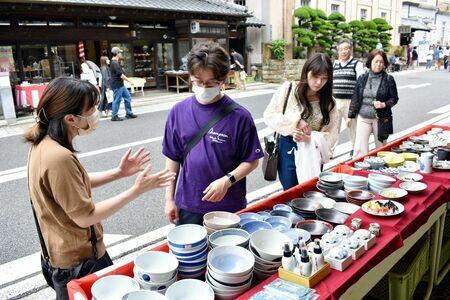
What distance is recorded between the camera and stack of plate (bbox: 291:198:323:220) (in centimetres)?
259

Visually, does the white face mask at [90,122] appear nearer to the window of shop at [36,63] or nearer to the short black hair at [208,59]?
the short black hair at [208,59]

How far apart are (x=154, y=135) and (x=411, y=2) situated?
1532 inches

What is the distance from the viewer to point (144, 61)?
17.9 metres

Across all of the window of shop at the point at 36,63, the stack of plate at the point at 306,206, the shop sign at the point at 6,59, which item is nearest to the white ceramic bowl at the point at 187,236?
the stack of plate at the point at 306,206

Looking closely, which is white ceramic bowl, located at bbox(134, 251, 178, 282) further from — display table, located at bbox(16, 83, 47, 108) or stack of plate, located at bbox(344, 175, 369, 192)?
display table, located at bbox(16, 83, 47, 108)

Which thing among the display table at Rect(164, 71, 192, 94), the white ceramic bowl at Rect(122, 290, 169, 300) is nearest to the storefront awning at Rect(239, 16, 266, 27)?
the display table at Rect(164, 71, 192, 94)

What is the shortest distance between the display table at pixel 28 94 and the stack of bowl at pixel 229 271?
465 inches

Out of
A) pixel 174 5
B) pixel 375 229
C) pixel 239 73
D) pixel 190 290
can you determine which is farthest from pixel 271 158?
pixel 239 73

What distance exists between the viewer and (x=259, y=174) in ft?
21.0

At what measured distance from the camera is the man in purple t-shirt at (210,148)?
95.0 inches

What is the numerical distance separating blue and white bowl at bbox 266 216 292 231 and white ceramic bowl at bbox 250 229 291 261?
0.20 metres

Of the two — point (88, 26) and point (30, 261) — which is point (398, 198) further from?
point (88, 26)

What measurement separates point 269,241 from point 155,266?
0.62 metres

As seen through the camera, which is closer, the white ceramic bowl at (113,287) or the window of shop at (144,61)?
the white ceramic bowl at (113,287)
